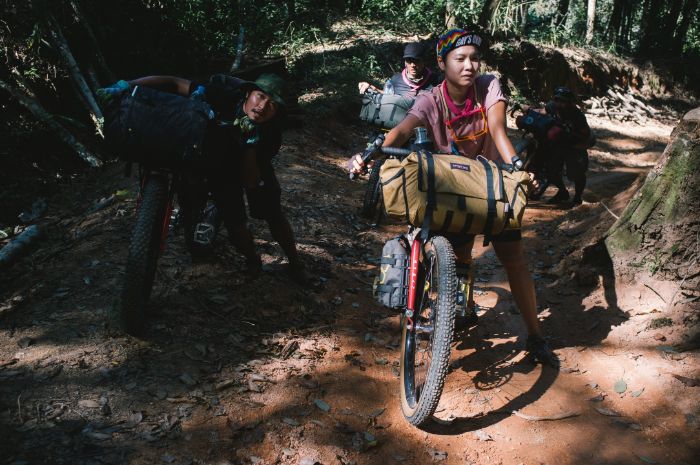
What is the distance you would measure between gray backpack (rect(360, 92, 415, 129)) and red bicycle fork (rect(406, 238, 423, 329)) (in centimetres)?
390

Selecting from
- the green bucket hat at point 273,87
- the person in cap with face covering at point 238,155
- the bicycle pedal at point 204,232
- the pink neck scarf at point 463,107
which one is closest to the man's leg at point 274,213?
the person in cap with face covering at point 238,155

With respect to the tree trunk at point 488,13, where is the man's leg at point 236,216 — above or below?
below

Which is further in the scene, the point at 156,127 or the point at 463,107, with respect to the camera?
the point at 463,107

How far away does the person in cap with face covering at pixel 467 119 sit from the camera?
11.0ft

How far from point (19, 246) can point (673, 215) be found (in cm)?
659

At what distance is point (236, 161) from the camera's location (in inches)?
161

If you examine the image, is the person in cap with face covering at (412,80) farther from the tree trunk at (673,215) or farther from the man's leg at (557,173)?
the tree trunk at (673,215)

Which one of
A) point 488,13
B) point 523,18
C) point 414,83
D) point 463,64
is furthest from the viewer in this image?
point 523,18

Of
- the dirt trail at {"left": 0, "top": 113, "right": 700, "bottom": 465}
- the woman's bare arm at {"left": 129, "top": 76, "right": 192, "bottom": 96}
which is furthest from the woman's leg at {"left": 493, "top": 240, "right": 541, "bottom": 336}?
the woman's bare arm at {"left": 129, "top": 76, "right": 192, "bottom": 96}

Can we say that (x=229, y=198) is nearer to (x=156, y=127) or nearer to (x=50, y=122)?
(x=156, y=127)

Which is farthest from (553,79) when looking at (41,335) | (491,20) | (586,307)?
(41,335)

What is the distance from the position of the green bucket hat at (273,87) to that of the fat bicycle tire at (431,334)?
153 cm

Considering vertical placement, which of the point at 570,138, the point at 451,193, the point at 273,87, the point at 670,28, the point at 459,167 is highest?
the point at 273,87

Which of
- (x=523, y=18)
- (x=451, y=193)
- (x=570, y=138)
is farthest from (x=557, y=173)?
(x=523, y=18)
